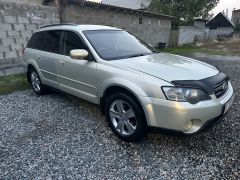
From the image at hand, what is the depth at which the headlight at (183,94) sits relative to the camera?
9.18ft

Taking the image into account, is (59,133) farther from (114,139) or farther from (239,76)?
(239,76)

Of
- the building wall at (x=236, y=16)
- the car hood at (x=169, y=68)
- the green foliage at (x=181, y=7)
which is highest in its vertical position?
the building wall at (x=236, y=16)

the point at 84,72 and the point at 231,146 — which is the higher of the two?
the point at 84,72

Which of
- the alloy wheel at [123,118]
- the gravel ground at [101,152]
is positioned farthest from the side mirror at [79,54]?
the gravel ground at [101,152]

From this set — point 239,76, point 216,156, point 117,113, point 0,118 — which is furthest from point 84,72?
point 239,76

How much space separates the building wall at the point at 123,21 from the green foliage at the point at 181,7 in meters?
4.69

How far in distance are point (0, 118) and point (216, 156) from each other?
3.93 m

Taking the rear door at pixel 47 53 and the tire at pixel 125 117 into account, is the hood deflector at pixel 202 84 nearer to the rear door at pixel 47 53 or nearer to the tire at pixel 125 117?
the tire at pixel 125 117

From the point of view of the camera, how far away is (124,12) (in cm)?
1455

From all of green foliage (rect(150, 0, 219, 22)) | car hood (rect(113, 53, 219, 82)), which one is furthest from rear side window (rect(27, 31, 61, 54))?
green foliage (rect(150, 0, 219, 22))

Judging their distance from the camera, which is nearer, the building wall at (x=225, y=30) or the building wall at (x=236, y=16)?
the building wall at (x=225, y=30)

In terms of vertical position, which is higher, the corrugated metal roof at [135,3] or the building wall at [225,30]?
the corrugated metal roof at [135,3]

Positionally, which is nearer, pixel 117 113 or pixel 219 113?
pixel 219 113

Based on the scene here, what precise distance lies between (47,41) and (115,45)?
183cm
